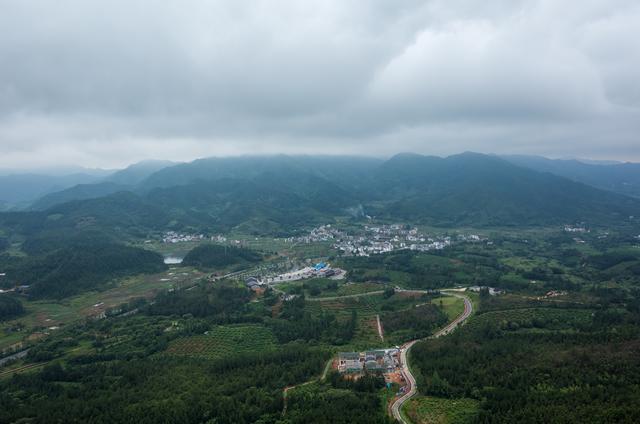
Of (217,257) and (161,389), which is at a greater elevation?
(161,389)

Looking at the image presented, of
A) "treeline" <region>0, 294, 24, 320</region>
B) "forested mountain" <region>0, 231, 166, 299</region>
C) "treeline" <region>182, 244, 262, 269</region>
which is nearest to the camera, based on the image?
"treeline" <region>0, 294, 24, 320</region>

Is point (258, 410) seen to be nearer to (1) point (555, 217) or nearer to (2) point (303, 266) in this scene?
(2) point (303, 266)

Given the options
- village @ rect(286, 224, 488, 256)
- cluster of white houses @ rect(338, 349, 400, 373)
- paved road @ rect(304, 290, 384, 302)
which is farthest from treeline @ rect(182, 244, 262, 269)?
cluster of white houses @ rect(338, 349, 400, 373)

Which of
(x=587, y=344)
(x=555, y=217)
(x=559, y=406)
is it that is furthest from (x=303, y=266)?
(x=555, y=217)

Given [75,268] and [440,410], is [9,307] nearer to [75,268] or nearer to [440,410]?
[75,268]

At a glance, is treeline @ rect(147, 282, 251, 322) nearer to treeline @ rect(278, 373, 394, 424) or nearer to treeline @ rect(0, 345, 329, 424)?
treeline @ rect(0, 345, 329, 424)

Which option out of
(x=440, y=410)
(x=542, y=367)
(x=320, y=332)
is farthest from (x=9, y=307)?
(x=542, y=367)
